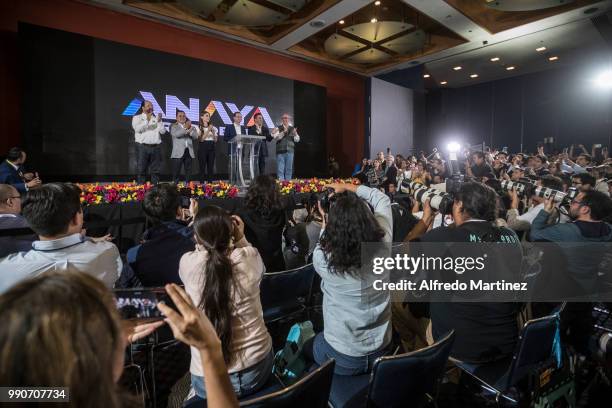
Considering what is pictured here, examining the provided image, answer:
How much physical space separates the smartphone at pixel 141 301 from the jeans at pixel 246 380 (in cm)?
73

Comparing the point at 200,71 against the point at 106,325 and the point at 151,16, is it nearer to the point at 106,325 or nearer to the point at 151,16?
the point at 151,16

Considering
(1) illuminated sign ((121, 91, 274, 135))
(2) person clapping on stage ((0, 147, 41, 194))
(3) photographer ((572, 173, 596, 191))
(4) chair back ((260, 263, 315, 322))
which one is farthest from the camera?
(1) illuminated sign ((121, 91, 274, 135))

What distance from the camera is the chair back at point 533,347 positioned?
142cm

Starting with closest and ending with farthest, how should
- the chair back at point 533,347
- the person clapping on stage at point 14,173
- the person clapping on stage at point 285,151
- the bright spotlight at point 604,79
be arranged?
the chair back at point 533,347, the person clapping on stage at point 14,173, the person clapping on stage at point 285,151, the bright spotlight at point 604,79

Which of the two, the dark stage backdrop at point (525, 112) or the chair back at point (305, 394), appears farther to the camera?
the dark stage backdrop at point (525, 112)

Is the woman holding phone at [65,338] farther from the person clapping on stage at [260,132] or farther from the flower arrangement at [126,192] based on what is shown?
the person clapping on stage at [260,132]

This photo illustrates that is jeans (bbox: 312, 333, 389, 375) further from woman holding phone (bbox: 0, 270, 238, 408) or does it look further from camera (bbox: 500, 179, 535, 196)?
camera (bbox: 500, 179, 535, 196)

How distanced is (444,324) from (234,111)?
7649 mm

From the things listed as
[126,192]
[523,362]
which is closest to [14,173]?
[126,192]

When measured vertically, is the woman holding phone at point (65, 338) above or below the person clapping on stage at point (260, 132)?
below

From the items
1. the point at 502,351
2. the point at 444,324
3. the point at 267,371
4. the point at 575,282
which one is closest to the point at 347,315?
the point at 267,371

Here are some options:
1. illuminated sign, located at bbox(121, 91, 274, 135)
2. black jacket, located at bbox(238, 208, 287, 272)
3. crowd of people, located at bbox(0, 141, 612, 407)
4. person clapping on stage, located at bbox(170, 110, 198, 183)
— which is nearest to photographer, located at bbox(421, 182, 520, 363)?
crowd of people, located at bbox(0, 141, 612, 407)

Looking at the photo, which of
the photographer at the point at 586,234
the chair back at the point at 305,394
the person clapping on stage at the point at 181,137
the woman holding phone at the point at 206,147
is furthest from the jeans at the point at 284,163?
the chair back at the point at 305,394

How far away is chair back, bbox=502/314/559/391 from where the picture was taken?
1422mm
